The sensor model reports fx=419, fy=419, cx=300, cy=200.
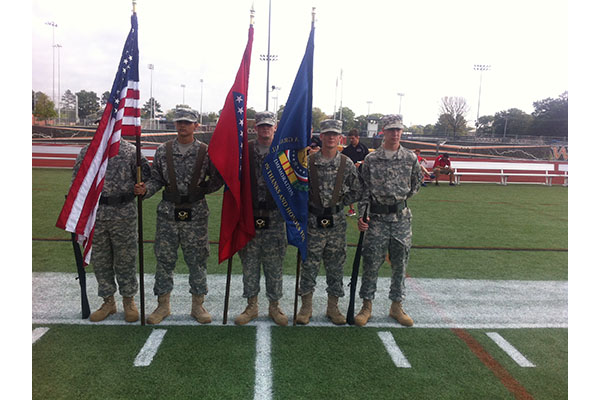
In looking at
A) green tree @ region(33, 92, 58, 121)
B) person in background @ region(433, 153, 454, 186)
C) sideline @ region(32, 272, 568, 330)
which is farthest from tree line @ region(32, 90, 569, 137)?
sideline @ region(32, 272, 568, 330)

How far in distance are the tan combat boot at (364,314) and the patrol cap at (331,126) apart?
1889mm

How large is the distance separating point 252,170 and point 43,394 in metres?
2.61

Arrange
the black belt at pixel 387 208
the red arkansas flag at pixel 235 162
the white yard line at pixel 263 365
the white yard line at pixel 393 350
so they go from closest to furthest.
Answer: the white yard line at pixel 263 365, the white yard line at pixel 393 350, the red arkansas flag at pixel 235 162, the black belt at pixel 387 208

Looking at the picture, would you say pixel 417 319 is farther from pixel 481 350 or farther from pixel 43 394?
pixel 43 394

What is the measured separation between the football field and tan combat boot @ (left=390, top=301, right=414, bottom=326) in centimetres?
8

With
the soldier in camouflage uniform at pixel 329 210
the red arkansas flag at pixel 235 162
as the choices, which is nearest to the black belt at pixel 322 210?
the soldier in camouflage uniform at pixel 329 210

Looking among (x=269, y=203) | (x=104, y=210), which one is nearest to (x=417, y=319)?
(x=269, y=203)

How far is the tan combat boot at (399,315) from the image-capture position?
446cm

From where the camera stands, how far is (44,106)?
225ft

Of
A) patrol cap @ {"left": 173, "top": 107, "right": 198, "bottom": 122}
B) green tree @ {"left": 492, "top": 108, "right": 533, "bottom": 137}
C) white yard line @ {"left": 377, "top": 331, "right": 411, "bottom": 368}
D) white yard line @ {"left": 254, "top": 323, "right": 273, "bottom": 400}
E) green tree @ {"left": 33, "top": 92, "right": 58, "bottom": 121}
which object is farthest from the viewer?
green tree @ {"left": 492, "top": 108, "right": 533, "bottom": 137}

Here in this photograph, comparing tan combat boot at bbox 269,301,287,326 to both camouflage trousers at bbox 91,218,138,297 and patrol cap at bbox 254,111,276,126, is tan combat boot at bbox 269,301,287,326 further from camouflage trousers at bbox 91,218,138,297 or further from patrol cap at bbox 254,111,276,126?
patrol cap at bbox 254,111,276,126

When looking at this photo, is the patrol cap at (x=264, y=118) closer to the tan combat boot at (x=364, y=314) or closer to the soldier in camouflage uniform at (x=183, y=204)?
the soldier in camouflage uniform at (x=183, y=204)

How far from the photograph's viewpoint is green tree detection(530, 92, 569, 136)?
62.4m

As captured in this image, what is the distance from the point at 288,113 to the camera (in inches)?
167
